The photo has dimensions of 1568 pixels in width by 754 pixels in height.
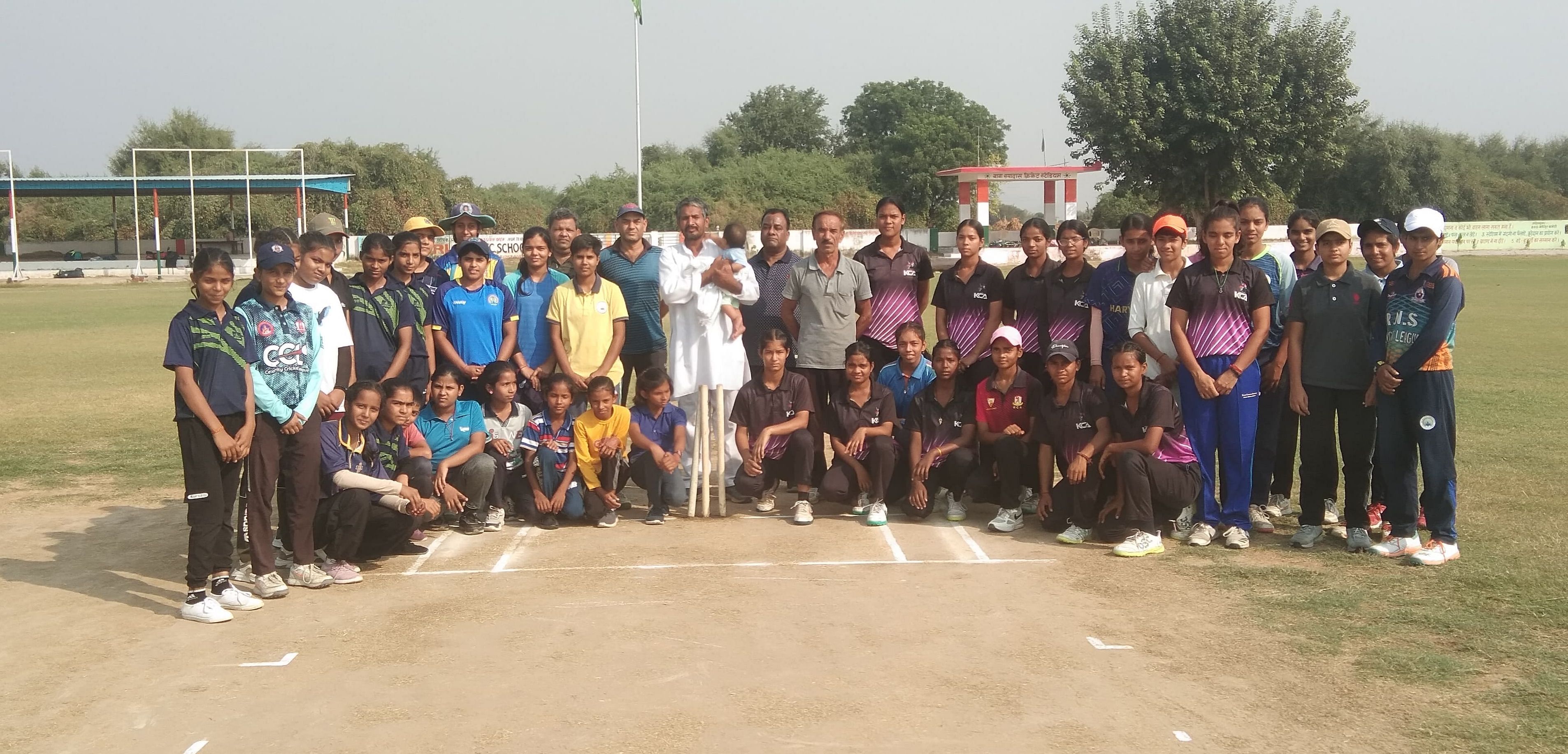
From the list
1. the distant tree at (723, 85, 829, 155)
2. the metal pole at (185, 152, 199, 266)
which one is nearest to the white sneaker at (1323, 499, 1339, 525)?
the metal pole at (185, 152, 199, 266)

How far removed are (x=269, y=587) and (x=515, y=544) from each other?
4.56 ft

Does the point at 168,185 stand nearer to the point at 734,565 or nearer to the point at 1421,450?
the point at 734,565

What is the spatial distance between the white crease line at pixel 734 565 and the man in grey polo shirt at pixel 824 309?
1.28 m

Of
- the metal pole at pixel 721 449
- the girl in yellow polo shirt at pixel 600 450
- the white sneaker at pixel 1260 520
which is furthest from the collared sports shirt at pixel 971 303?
the girl in yellow polo shirt at pixel 600 450

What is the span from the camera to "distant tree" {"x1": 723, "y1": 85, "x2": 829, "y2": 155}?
86.1m

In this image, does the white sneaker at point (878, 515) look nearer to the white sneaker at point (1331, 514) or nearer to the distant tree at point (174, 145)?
the white sneaker at point (1331, 514)

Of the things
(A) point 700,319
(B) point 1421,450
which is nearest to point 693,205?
(A) point 700,319

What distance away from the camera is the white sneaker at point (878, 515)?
276 inches

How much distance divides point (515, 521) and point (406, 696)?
295 centimetres

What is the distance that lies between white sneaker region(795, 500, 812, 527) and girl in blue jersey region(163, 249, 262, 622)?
2995 mm

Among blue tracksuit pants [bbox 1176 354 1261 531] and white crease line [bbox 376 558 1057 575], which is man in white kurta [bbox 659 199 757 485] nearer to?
white crease line [bbox 376 558 1057 575]

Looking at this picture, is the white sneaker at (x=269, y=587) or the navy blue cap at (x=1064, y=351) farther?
the navy blue cap at (x=1064, y=351)

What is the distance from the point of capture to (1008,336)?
682 cm

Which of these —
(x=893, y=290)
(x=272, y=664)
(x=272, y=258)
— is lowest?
(x=272, y=664)
